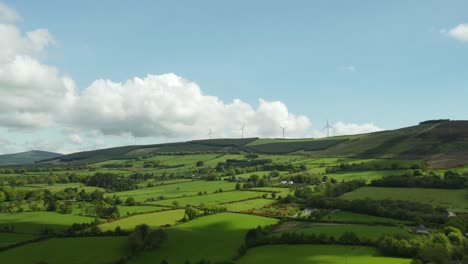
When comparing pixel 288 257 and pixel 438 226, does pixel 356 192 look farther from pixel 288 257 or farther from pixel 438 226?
pixel 288 257

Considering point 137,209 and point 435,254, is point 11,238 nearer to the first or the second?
point 137,209

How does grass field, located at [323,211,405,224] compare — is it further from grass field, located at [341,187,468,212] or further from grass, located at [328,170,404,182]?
grass, located at [328,170,404,182]

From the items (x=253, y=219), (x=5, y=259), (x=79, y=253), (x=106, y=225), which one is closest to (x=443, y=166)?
(x=253, y=219)

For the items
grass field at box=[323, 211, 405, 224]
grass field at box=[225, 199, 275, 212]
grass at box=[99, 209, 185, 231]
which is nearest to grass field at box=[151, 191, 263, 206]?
grass field at box=[225, 199, 275, 212]

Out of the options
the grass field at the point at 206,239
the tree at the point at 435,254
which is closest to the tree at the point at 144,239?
the grass field at the point at 206,239

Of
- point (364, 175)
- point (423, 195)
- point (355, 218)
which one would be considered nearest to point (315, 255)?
point (355, 218)

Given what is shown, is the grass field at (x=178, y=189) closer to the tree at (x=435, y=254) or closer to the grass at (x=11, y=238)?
the grass at (x=11, y=238)

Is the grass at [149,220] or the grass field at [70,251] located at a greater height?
the grass at [149,220]

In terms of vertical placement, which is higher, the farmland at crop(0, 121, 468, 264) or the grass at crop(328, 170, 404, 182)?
the grass at crop(328, 170, 404, 182)
